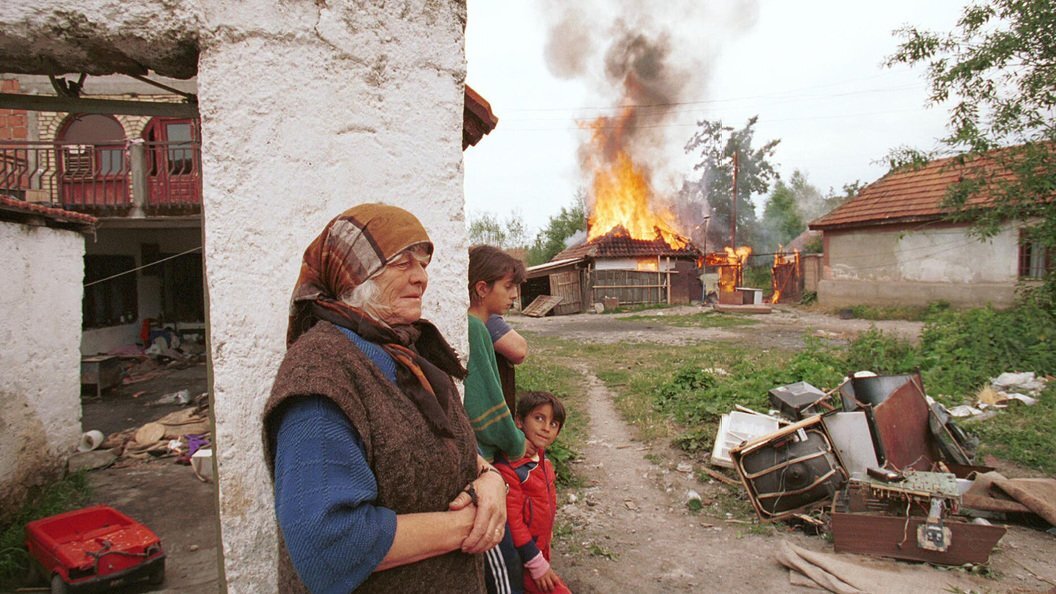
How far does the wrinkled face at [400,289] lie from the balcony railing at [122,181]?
1265 centimetres

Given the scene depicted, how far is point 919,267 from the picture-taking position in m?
17.7

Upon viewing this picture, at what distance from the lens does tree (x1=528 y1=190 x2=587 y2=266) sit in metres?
36.7

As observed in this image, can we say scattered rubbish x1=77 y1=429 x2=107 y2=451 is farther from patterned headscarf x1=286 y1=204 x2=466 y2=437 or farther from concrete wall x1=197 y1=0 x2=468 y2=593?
patterned headscarf x1=286 y1=204 x2=466 y2=437

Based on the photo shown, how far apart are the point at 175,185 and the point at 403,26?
12.6m

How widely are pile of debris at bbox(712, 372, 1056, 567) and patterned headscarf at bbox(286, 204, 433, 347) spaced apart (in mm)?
3685

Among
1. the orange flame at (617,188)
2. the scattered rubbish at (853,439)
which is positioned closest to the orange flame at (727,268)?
the orange flame at (617,188)

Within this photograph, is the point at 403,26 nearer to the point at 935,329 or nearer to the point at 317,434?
the point at 317,434

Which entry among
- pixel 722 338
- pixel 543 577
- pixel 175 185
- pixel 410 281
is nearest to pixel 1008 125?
pixel 722 338

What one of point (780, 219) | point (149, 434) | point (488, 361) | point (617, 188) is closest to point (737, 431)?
point (488, 361)

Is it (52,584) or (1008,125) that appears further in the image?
(1008,125)

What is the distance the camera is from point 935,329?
9.73 metres

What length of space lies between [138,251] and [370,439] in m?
16.8

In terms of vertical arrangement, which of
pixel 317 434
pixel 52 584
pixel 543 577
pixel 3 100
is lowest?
pixel 52 584

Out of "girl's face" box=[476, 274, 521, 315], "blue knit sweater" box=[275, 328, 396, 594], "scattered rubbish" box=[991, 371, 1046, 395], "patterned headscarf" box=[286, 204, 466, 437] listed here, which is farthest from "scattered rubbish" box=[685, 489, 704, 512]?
"scattered rubbish" box=[991, 371, 1046, 395]
